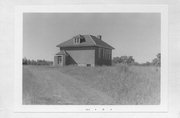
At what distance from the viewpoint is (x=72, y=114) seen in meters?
3.85

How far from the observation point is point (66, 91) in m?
3.85

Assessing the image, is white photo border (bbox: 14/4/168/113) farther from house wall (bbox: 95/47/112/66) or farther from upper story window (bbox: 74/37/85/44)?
house wall (bbox: 95/47/112/66)

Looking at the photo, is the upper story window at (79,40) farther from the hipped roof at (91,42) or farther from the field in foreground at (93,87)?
the field in foreground at (93,87)

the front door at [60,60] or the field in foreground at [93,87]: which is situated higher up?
the front door at [60,60]

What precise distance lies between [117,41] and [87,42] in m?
0.27

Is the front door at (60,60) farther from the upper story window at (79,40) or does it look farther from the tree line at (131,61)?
the tree line at (131,61)

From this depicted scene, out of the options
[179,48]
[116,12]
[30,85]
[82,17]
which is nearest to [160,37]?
[179,48]

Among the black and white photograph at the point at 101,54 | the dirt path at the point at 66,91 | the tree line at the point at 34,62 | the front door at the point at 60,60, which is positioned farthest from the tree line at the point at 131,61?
the tree line at the point at 34,62

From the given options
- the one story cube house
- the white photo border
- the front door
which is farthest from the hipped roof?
the white photo border

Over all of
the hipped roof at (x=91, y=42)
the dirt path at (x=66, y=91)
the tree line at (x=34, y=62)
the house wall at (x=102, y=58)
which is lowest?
the dirt path at (x=66, y=91)

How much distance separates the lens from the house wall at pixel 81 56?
3875 millimetres

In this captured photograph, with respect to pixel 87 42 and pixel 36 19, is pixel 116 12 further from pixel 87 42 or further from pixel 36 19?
pixel 36 19

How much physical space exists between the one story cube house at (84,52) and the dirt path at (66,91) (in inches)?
5.7

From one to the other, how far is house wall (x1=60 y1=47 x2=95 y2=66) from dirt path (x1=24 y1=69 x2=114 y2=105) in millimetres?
154
